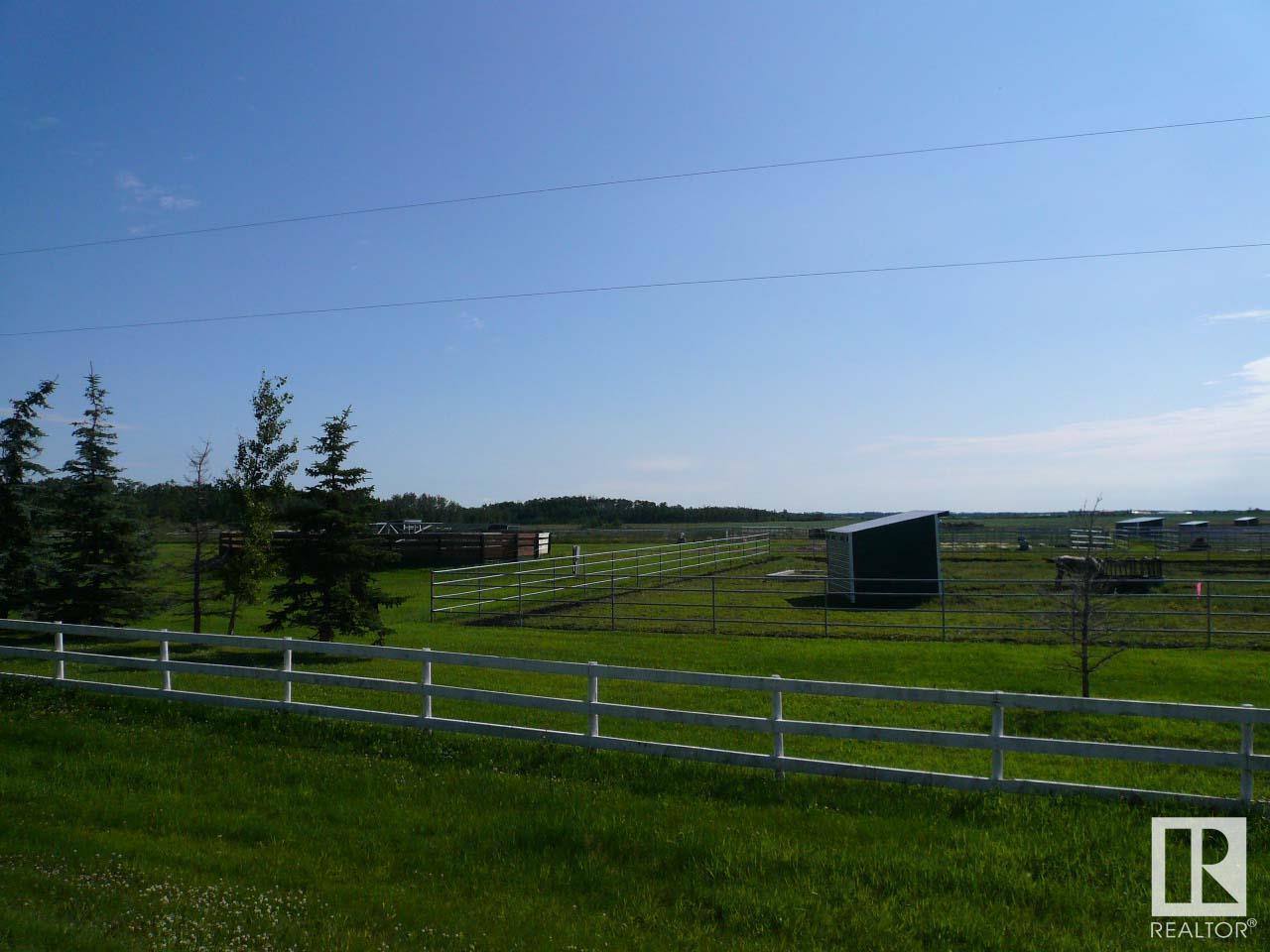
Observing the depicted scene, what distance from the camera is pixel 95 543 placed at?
22.4m

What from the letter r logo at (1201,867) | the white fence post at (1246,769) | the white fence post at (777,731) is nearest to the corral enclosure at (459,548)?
the white fence post at (777,731)

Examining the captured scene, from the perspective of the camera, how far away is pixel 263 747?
29.9ft

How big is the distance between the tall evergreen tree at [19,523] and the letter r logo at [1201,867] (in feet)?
81.9

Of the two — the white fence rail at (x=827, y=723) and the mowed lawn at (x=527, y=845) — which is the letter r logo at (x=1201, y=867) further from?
the white fence rail at (x=827, y=723)

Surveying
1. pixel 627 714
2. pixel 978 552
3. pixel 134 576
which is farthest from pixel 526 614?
pixel 978 552

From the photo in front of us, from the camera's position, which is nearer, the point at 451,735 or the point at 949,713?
the point at 451,735

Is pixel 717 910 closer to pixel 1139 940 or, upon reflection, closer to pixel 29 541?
pixel 1139 940

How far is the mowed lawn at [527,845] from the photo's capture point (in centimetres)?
500

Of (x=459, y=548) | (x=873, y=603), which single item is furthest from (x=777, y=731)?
(x=459, y=548)

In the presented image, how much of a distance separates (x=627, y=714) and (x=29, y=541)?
21.6m

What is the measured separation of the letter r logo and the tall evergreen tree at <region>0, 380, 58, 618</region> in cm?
2495

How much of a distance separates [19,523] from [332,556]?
11.1m

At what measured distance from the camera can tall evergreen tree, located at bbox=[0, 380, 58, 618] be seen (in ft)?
72.9

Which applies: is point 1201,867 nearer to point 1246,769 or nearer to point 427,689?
point 1246,769
